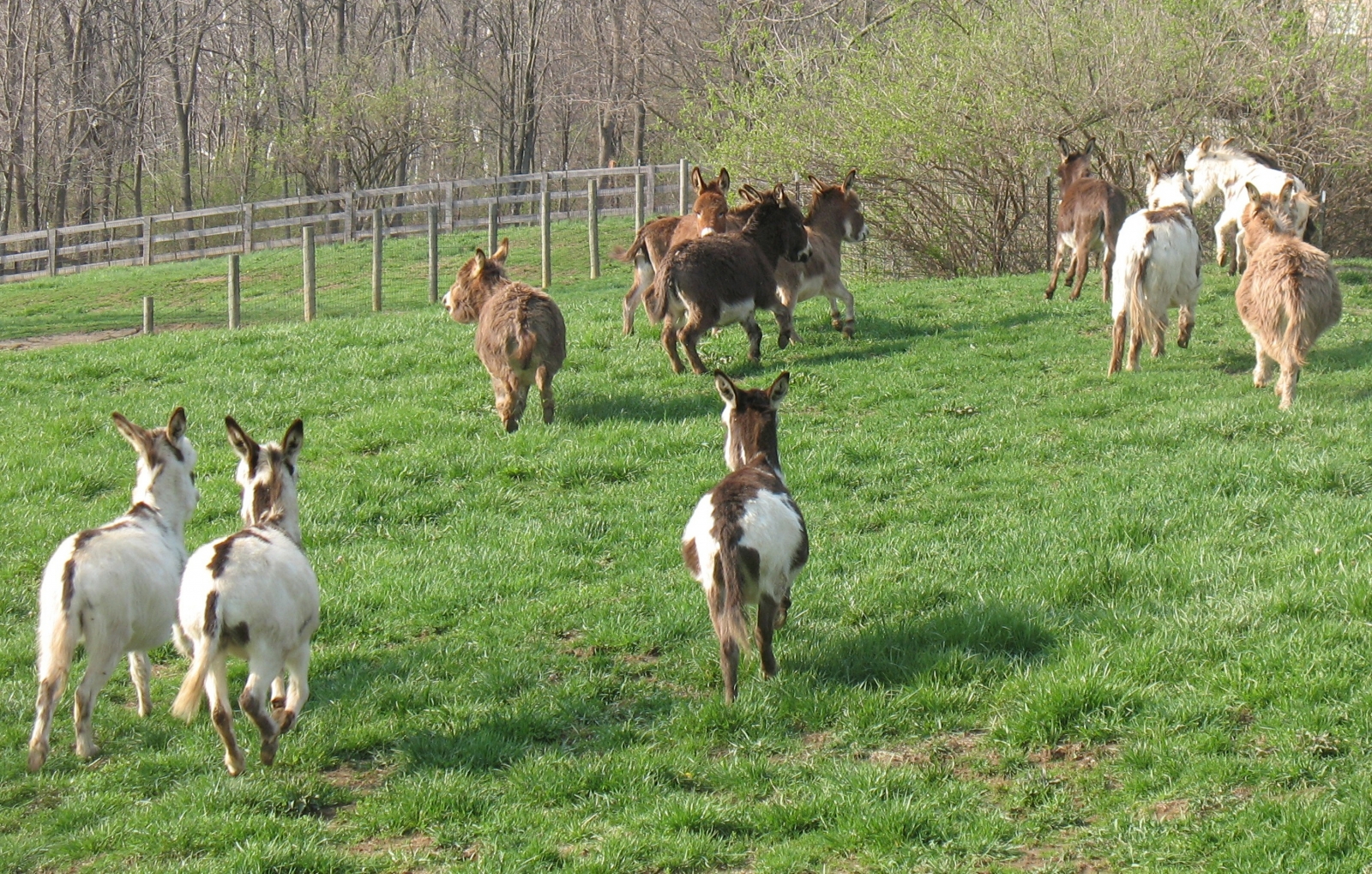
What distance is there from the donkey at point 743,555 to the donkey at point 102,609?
2688 mm

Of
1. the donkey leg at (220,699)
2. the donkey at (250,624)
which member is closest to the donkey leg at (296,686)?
the donkey at (250,624)

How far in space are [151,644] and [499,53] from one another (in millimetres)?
43934

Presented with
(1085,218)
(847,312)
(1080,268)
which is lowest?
(847,312)

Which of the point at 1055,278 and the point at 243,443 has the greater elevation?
the point at 1055,278

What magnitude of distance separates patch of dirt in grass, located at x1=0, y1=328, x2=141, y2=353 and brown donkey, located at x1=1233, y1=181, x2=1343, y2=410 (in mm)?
19832

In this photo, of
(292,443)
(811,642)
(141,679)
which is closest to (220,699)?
(141,679)

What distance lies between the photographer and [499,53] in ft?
155

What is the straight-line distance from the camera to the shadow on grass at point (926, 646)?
20.5 feet

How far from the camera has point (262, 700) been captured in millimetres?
5590

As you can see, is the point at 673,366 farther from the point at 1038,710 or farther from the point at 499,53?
the point at 499,53

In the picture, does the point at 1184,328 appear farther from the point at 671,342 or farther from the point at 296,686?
the point at 296,686

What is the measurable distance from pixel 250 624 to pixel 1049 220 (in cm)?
1607

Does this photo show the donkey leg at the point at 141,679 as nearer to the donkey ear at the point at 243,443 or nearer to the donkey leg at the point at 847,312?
the donkey ear at the point at 243,443

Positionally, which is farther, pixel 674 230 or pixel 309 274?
pixel 309 274
